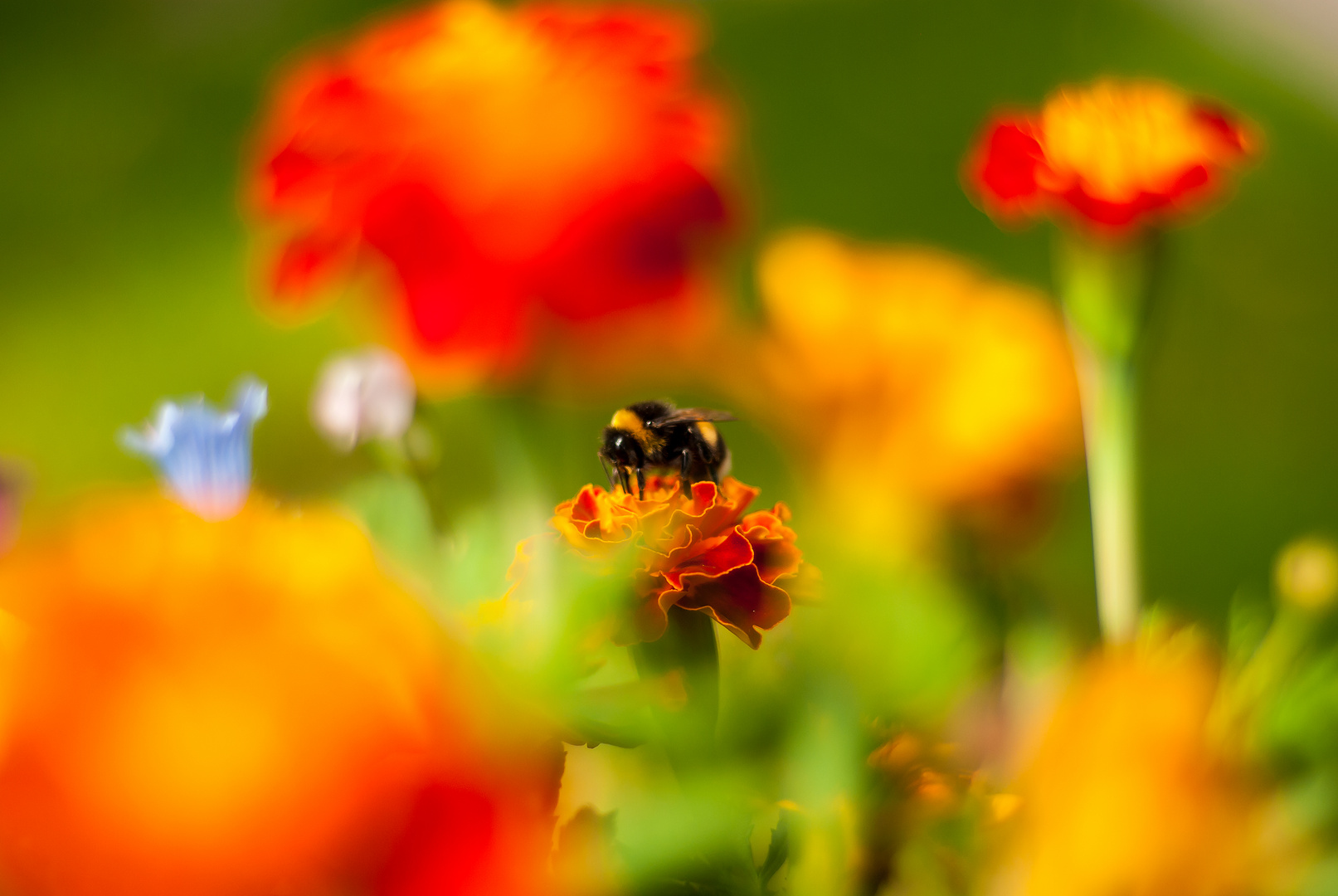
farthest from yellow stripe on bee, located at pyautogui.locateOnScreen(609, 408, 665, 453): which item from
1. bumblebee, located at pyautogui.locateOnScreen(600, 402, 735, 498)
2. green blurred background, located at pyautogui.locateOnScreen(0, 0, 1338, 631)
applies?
green blurred background, located at pyautogui.locateOnScreen(0, 0, 1338, 631)

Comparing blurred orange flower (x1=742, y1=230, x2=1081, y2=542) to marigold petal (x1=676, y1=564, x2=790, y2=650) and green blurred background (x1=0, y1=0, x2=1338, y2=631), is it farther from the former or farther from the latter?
green blurred background (x1=0, y1=0, x2=1338, y2=631)

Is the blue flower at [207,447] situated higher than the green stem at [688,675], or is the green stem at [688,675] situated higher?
the blue flower at [207,447]

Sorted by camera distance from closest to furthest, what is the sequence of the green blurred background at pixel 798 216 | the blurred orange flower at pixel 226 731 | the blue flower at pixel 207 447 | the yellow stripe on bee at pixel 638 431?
the blurred orange flower at pixel 226 731, the blue flower at pixel 207 447, the yellow stripe on bee at pixel 638 431, the green blurred background at pixel 798 216

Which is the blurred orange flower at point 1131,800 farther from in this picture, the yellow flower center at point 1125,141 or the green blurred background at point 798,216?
the green blurred background at point 798,216

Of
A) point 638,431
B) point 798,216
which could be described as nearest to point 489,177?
point 638,431

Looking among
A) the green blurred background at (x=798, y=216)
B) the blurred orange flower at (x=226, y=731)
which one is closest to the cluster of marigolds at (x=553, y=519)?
the blurred orange flower at (x=226, y=731)

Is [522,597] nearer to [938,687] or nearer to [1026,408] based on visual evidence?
[938,687]

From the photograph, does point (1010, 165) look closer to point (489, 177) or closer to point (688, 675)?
point (688, 675)

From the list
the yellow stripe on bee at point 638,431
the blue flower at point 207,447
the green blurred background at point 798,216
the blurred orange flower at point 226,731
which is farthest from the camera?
the green blurred background at point 798,216
